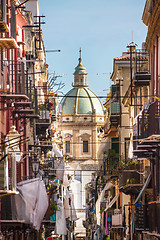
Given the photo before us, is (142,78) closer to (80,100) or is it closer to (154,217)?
(154,217)

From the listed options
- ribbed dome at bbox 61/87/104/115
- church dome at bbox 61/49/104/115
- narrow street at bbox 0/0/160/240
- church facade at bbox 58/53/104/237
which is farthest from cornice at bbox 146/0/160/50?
ribbed dome at bbox 61/87/104/115

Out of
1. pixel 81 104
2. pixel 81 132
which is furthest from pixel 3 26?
pixel 81 104

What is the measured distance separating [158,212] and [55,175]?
76.8 feet

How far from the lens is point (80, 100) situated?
577 ft

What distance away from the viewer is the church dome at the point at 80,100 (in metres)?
172

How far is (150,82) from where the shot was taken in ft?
92.1

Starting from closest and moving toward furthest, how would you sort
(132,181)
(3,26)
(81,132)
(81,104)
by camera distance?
1. (3,26)
2. (132,181)
3. (81,132)
4. (81,104)

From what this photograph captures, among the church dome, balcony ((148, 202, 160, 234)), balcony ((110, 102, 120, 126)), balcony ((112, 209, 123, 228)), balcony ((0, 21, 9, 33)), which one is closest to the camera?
balcony ((0, 21, 9, 33))

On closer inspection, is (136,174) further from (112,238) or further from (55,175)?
(112,238)

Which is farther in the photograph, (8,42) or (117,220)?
(117,220)

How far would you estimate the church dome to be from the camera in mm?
171875

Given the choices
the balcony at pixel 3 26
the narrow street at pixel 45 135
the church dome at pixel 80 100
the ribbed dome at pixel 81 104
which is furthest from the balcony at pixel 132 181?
the ribbed dome at pixel 81 104

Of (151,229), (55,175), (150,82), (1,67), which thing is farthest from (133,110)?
(1,67)

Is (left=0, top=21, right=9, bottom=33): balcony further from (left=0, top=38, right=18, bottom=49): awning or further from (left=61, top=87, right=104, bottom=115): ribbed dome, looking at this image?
(left=61, top=87, right=104, bottom=115): ribbed dome
